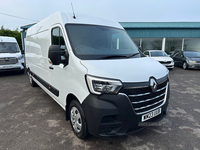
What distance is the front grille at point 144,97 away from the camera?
7.22 feet

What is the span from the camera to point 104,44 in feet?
9.90

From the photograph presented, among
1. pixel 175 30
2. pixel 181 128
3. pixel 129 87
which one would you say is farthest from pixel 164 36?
pixel 129 87

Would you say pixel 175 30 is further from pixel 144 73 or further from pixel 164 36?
pixel 144 73

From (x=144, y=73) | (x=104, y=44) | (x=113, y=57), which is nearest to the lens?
(x=144, y=73)

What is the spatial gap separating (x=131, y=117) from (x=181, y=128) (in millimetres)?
1608

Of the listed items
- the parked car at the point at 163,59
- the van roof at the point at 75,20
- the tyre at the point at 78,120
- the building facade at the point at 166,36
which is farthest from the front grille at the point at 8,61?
the building facade at the point at 166,36

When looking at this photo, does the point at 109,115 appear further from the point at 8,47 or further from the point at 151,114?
the point at 8,47

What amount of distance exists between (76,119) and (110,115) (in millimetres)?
818

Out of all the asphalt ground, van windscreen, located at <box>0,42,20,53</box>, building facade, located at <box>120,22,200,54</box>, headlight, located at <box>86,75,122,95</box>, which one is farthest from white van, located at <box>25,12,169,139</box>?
building facade, located at <box>120,22,200,54</box>

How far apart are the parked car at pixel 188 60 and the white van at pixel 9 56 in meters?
11.7

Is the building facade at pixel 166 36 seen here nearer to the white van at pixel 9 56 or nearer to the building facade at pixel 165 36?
the building facade at pixel 165 36

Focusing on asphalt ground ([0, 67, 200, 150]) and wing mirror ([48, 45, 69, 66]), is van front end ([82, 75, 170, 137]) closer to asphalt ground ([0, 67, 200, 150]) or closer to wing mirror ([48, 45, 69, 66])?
asphalt ground ([0, 67, 200, 150])

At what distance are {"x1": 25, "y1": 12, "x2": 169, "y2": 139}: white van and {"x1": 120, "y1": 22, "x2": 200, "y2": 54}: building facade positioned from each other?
44.2ft

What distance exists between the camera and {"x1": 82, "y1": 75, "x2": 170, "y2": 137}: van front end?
212 centimetres
